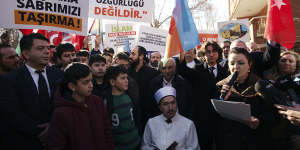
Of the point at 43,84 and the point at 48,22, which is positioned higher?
the point at 48,22

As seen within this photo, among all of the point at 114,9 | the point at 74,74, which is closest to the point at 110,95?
the point at 74,74

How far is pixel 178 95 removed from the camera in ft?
12.1

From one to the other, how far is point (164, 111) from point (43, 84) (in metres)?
1.50

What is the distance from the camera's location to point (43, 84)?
2.66m

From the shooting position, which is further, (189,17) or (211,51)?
(211,51)

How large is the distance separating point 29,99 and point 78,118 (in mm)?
569

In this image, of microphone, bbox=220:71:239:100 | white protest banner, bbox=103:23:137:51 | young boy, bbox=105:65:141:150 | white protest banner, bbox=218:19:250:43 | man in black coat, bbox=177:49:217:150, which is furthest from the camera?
white protest banner, bbox=103:23:137:51

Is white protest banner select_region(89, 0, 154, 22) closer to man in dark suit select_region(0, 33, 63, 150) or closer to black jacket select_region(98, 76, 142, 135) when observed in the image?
black jacket select_region(98, 76, 142, 135)

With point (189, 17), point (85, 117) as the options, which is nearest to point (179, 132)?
point (85, 117)

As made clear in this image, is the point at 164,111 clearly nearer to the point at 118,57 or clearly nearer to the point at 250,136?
the point at 250,136

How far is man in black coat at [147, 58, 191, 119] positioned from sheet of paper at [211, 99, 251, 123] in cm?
97

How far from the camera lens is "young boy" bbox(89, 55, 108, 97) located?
3332mm

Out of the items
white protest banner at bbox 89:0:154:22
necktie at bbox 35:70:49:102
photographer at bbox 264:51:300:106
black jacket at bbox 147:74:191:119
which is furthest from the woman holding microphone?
white protest banner at bbox 89:0:154:22

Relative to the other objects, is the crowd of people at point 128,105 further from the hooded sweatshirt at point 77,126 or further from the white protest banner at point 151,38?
the white protest banner at point 151,38
